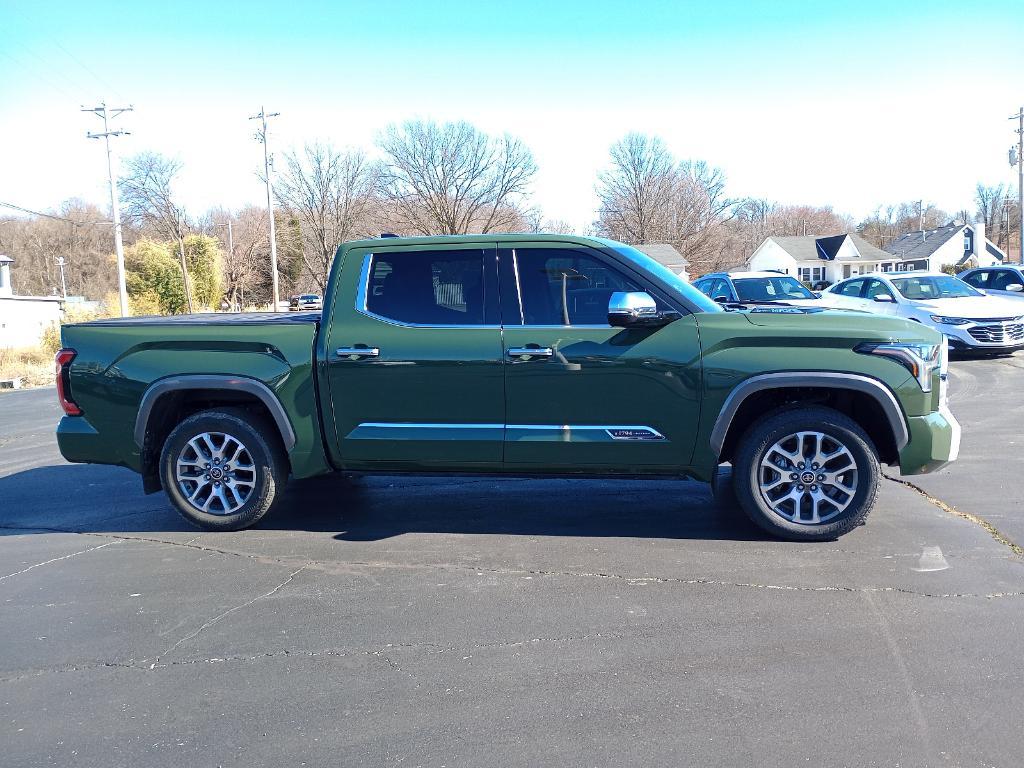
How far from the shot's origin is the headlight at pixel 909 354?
4.82m

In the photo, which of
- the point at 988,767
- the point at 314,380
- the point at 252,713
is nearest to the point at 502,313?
the point at 314,380

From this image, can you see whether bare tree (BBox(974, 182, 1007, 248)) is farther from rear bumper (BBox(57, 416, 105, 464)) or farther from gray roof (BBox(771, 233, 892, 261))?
rear bumper (BBox(57, 416, 105, 464))

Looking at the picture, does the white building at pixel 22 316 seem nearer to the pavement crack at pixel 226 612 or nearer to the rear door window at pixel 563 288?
the pavement crack at pixel 226 612

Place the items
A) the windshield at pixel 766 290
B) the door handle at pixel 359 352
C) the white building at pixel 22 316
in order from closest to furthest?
the door handle at pixel 359 352 < the windshield at pixel 766 290 < the white building at pixel 22 316

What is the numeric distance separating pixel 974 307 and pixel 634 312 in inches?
511

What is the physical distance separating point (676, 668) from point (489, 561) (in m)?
1.61

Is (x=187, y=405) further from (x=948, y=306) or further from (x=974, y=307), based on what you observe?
(x=974, y=307)

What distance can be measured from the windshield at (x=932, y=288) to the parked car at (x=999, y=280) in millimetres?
2382

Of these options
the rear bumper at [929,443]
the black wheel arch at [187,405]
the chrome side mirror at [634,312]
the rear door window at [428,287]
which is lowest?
the rear bumper at [929,443]

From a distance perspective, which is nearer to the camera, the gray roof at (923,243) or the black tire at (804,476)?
the black tire at (804,476)

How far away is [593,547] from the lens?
16.5 feet

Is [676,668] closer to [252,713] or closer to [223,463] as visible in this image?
[252,713]

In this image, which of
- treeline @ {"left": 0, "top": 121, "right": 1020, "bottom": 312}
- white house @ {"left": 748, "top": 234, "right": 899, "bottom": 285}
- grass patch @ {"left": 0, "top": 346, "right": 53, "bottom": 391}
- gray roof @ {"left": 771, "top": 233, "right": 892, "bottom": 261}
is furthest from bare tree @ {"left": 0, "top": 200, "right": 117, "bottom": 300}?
gray roof @ {"left": 771, "top": 233, "right": 892, "bottom": 261}

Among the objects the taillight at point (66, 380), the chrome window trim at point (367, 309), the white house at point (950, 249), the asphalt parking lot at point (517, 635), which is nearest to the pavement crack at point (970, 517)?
the asphalt parking lot at point (517, 635)
